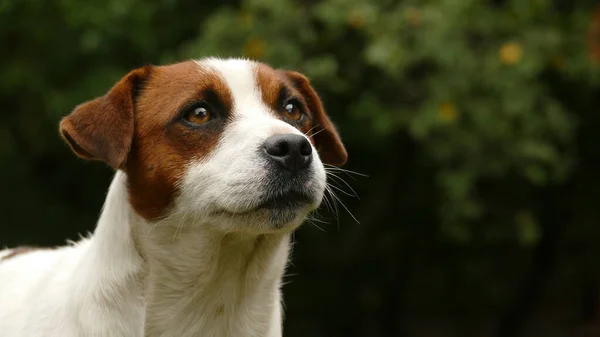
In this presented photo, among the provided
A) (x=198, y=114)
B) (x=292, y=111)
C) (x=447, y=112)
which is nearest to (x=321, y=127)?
(x=292, y=111)

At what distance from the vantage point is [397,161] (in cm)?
1044

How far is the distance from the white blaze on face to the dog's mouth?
3 centimetres

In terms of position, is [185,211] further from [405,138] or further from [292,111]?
[405,138]

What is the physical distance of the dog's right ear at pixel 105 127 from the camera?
159 inches

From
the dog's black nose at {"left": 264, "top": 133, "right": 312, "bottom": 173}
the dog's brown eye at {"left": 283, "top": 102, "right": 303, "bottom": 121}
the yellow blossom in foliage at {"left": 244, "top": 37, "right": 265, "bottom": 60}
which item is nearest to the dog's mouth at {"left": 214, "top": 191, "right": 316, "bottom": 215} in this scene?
the dog's black nose at {"left": 264, "top": 133, "right": 312, "bottom": 173}

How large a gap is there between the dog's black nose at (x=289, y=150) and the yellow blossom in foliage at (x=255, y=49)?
3.30 metres

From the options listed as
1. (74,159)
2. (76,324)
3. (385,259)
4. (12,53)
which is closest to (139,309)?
(76,324)

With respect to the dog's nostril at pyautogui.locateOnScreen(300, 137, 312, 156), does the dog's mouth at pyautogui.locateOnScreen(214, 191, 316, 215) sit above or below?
below

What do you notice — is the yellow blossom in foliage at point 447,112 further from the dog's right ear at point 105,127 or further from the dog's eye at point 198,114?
the dog's right ear at point 105,127

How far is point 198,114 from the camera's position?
13.8 feet

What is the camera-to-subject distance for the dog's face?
12.9 ft

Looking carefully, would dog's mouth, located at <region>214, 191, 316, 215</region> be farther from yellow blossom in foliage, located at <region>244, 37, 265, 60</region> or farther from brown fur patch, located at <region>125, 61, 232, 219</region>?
yellow blossom in foliage, located at <region>244, 37, 265, 60</region>

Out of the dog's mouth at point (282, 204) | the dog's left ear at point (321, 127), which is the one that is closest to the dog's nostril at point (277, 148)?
the dog's mouth at point (282, 204)

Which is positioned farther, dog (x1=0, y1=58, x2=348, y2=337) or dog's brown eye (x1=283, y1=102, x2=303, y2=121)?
dog's brown eye (x1=283, y1=102, x2=303, y2=121)
